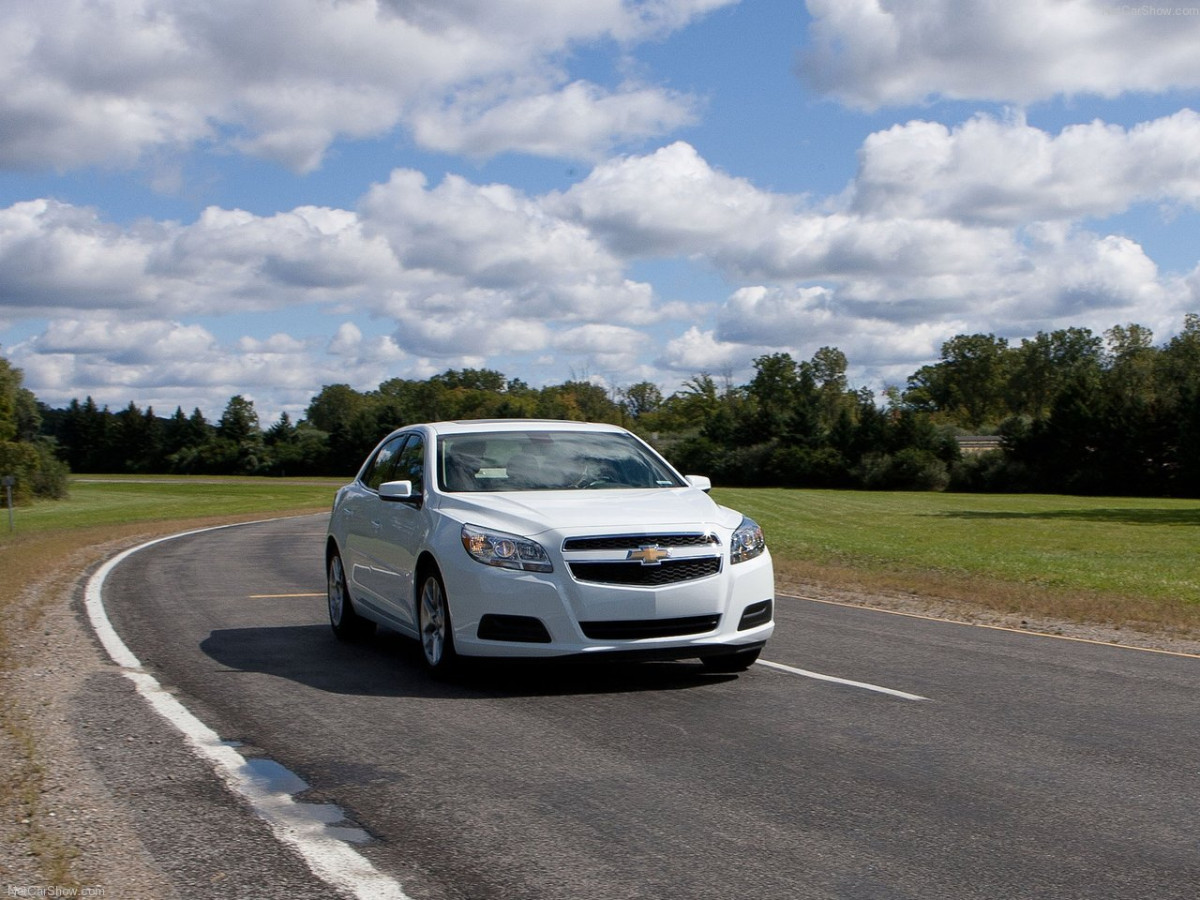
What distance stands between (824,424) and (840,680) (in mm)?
96433

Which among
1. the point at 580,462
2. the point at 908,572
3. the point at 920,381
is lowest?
the point at 908,572

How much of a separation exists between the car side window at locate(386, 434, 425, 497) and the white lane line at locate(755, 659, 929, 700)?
2827mm

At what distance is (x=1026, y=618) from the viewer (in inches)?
520

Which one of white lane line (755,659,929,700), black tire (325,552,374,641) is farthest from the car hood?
black tire (325,552,374,641)

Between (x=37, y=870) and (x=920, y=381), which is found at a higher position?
(x=920, y=381)

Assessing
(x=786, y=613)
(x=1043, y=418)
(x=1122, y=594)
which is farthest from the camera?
(x=1043, y=418)

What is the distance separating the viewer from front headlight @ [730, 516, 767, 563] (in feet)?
27.2

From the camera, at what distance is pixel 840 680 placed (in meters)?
8.64

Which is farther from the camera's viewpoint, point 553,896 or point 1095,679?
point 1095,679

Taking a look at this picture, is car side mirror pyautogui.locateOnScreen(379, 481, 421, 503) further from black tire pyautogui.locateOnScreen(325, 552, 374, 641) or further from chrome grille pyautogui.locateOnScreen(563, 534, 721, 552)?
black tire pyautogui.locateOnScreen(325, 552, 374, 641)

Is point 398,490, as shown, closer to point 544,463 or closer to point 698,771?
point 544,463

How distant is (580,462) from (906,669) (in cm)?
282

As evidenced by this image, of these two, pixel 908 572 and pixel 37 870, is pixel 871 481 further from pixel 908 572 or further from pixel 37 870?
pixel 37 870

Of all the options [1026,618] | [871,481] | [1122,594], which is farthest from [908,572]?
[871,481]
